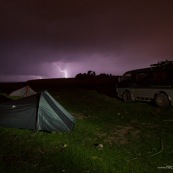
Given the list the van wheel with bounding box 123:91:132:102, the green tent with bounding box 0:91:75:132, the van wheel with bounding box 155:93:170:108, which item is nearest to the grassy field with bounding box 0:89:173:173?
the green tent with bounding box 0:91:75:132

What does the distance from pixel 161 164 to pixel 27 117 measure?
513cm

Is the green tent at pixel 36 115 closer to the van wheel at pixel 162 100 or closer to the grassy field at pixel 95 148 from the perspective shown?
the grassy field at pixel 95 148

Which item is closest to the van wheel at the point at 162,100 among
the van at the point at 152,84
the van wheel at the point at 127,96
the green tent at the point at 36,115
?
the van at the point at 152,84

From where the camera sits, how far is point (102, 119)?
34.8 feet

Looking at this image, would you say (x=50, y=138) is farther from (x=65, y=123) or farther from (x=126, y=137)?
(x=126, y=137)

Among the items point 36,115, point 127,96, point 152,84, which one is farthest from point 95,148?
point 127,96

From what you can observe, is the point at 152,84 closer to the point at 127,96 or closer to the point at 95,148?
the point at 127,96

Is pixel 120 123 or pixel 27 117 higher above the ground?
pixel 27 117

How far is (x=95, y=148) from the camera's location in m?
6.71

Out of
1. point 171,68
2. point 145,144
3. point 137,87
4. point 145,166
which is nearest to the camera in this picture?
point 145,166

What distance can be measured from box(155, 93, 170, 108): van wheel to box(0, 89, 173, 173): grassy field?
10.2 ft

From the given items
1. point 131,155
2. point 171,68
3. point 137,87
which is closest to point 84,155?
point 131,155

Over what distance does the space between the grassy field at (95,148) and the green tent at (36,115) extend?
27 centimetres

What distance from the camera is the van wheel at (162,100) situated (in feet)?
42.8
